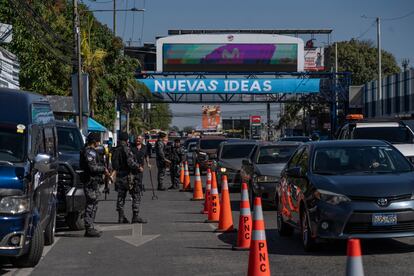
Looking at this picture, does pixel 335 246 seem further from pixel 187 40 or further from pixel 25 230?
pixel 187 40

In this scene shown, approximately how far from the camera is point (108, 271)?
10.4 metres

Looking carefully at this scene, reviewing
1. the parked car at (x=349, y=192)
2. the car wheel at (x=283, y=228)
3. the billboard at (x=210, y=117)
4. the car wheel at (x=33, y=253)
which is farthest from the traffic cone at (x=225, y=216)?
the billboard at (x=210, y=117)

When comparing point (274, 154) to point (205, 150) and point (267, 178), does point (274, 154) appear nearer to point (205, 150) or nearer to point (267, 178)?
point (267, 178)

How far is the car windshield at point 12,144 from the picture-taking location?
1038 centimetres

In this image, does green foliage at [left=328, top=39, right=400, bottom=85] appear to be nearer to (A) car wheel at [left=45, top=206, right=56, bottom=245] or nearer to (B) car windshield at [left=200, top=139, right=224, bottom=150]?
(B) car windshield at [left=200, top=139, right=224, bottom=150]

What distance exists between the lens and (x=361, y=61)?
9044cm

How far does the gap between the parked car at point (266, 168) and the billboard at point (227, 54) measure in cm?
4158

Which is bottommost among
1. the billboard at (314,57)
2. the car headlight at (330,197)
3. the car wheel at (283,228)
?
the car wheel at (283,228)

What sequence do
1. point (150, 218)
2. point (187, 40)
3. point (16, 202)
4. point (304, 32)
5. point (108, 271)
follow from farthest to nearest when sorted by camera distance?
point (304, 32), point (187, 40), point (150, 218), point (108, 271), point (16, 202)

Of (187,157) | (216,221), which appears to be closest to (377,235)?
(216,221)

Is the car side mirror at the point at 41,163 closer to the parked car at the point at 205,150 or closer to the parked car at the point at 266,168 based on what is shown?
the parked car at the point at 266,168

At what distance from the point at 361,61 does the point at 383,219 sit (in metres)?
81.7

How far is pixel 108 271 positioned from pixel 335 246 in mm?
3642

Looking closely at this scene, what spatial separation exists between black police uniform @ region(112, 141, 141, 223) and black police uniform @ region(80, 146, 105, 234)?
1420mm
